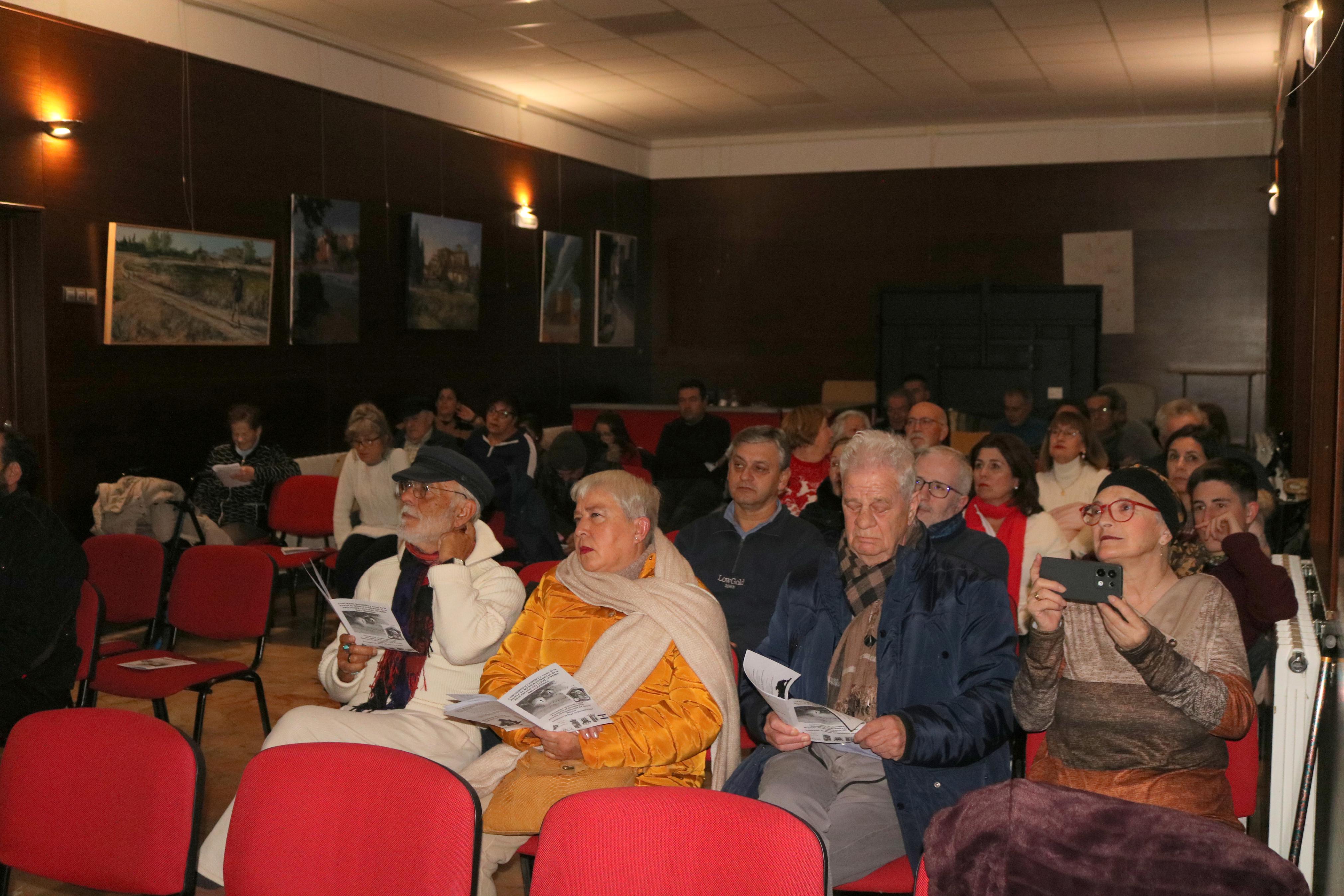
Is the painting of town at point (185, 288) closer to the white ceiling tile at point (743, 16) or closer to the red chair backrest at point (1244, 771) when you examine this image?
the white ceiling tile at point (743, 16)

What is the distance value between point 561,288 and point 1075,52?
5531mm

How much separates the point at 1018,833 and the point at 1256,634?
2.43 metres

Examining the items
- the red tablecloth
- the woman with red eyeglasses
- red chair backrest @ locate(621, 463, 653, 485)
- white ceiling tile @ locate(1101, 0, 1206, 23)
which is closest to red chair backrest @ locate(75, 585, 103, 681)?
red chair backrest @ locate(621, 463, 653, 485)

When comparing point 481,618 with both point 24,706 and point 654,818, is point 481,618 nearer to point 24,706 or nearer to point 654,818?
point 654,818

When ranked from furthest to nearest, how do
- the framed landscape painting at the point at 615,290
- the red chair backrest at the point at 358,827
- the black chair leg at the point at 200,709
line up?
the framed landscape painting at the point at 615,290 → the black chair leg at the point at 200,709 → the red chair backrest at the point at 358,827

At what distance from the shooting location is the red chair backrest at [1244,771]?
2.88 metres

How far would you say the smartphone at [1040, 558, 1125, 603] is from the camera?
2375mm

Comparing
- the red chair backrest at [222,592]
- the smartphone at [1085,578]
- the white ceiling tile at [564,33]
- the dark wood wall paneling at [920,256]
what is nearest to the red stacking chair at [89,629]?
the red chair backrest at [222,592]

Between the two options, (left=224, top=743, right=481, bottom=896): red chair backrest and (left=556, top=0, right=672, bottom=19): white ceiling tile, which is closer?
(left=224, top=743, right=481, bottom=896): red chair backrest

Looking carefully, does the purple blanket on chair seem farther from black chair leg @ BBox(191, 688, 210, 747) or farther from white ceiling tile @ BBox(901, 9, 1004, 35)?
white ceiling tile @ BBox(901, 9, 1004, 35)

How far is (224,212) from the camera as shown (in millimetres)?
8078

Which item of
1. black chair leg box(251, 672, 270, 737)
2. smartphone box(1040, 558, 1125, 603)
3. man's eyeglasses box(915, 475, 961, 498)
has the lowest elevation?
black chair leg box(251, 672, 270, 737)

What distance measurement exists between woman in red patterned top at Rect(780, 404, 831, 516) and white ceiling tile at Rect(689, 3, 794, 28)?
343 cm

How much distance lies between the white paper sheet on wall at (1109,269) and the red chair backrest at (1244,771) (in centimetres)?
1048
